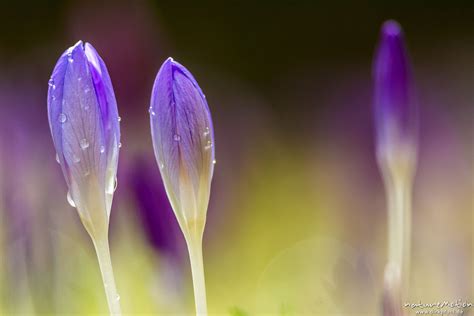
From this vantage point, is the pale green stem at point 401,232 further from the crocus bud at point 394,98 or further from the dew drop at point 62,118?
the dew drop at point 62,118

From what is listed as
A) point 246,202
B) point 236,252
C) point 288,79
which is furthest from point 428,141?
point 288,79

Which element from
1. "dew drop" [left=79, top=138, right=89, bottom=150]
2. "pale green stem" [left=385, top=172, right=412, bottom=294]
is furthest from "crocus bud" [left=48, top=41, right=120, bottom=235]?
"pale green stem" [left=385, top=172, right=412, bottom=294]

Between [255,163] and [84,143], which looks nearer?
[84,143]

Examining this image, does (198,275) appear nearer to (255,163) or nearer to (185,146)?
(185,146)

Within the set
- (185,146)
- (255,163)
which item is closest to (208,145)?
(185,146)

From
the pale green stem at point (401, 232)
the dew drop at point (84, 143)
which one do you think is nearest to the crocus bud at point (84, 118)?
the dew drop at point (84, 143)

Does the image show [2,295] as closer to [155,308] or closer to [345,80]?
[155,308]
